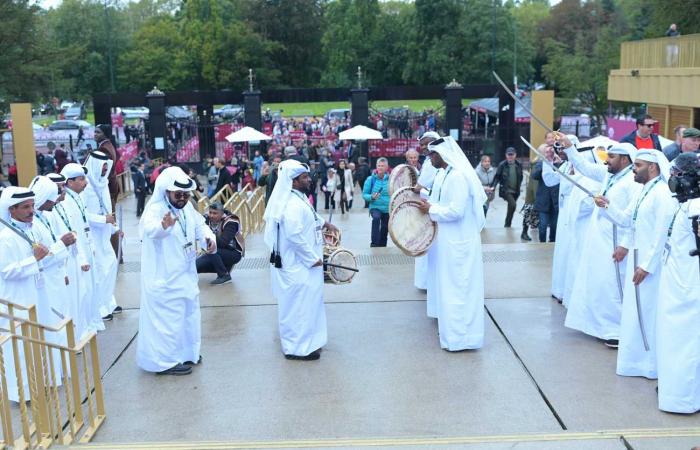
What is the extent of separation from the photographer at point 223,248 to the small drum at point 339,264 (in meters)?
2.14

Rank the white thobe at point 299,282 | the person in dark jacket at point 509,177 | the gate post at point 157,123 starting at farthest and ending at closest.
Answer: the gate post at point 157,123 → the person in dark jacket at point 509,177 → the white thobe at point 299,282

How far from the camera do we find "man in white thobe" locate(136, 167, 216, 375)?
273 inches

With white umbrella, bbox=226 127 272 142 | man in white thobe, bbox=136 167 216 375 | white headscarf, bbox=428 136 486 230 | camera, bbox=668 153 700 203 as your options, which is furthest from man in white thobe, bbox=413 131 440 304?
white umbrella, bbox=226 127 272 142

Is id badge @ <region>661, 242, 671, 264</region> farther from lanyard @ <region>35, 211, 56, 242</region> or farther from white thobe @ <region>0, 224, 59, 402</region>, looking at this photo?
lanyard @ <region>35, 211, 56, 242</region>

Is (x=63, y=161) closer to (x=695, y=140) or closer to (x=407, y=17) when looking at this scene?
(x=695, y=140)

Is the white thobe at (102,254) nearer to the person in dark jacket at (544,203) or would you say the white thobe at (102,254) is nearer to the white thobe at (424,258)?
the white thobe at (424,258)

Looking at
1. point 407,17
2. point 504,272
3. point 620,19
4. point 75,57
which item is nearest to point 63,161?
point 75,57

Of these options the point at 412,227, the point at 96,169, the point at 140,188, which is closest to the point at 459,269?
the point at 412,227

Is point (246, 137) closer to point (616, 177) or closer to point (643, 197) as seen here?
point (616, 177)

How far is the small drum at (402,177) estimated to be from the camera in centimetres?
936

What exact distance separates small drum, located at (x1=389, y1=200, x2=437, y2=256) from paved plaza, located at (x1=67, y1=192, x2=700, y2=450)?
0.88 metres

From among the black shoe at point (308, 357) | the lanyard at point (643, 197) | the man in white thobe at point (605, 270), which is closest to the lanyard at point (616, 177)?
the man in white thobe at point (605, 270)

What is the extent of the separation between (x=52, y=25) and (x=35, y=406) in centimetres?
6140

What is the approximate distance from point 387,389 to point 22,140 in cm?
1970
